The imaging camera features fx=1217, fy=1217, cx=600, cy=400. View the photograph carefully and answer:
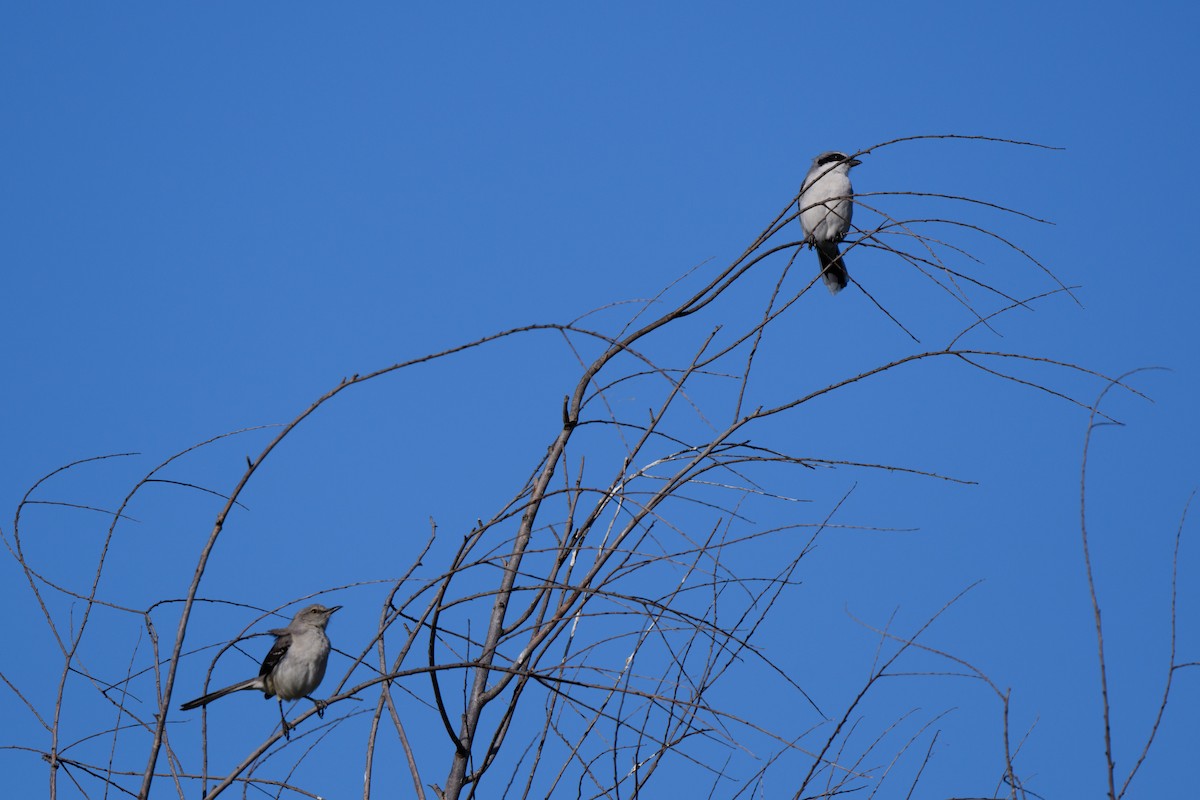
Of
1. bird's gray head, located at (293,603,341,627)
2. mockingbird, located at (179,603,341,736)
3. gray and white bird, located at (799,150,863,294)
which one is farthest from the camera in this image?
gray and white bird, located at (799,150,863,294)

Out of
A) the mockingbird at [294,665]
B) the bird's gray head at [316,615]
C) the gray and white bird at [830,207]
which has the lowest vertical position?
the mockingbird at [294,665]

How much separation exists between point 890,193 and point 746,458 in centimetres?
85

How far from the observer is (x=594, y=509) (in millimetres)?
3145

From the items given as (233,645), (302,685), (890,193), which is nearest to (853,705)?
(890,193)

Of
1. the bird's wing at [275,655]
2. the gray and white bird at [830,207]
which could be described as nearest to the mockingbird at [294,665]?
the bird's wing at [275,655]

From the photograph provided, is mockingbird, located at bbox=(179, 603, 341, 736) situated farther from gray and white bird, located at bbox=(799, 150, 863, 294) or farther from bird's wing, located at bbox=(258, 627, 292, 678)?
gray and white bird, located at bbox=(799, 150, 863, 294)

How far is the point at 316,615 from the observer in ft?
23.6

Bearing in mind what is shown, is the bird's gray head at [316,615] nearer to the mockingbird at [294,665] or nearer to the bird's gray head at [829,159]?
the mockingbird at [294,665]

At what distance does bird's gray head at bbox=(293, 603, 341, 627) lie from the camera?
7.15 m

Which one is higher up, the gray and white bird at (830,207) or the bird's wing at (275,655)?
the gray and white bird at (830,207)

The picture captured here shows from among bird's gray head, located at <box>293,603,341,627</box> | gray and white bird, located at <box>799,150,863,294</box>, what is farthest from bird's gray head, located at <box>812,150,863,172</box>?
bird's gray head, located at <box>293,603,341,627</box>

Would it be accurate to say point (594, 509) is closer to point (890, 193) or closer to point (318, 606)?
point (890, 193)

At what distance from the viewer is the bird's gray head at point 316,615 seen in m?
7.15

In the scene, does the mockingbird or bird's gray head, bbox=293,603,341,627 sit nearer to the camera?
the mockingbird
